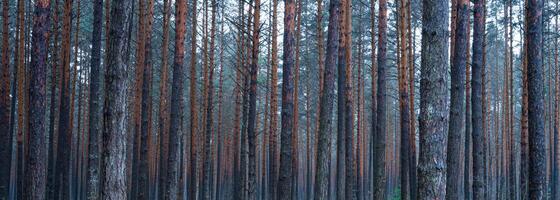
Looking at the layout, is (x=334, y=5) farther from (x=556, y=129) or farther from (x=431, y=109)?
(x=556, y=129)

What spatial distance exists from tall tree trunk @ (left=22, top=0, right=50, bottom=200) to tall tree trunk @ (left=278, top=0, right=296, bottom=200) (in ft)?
12.9

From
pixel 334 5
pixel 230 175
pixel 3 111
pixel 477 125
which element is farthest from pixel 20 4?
pixel 230 175

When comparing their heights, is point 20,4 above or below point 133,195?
above

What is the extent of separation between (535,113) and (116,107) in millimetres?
5503

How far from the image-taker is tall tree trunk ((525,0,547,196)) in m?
7.38

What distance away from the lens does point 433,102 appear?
A: 593 centimetres

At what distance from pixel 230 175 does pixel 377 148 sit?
19290mm

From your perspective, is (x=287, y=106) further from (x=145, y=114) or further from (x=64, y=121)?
(x=64, y=121)

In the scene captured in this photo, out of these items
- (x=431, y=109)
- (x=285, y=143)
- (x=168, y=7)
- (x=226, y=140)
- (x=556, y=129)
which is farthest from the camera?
(x=226, y=140)

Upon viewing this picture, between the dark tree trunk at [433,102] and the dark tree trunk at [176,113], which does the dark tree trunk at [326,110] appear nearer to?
the dark tree trunk at [176,113]

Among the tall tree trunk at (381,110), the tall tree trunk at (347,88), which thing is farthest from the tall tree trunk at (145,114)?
the tall tree trunk at (381,110)

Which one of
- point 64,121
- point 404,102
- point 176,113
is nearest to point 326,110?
point 404,102

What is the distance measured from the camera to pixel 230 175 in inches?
1251

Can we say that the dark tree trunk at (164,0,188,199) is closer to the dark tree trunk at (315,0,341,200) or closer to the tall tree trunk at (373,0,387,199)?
the dark tree trunk at (315,0,341,200)
